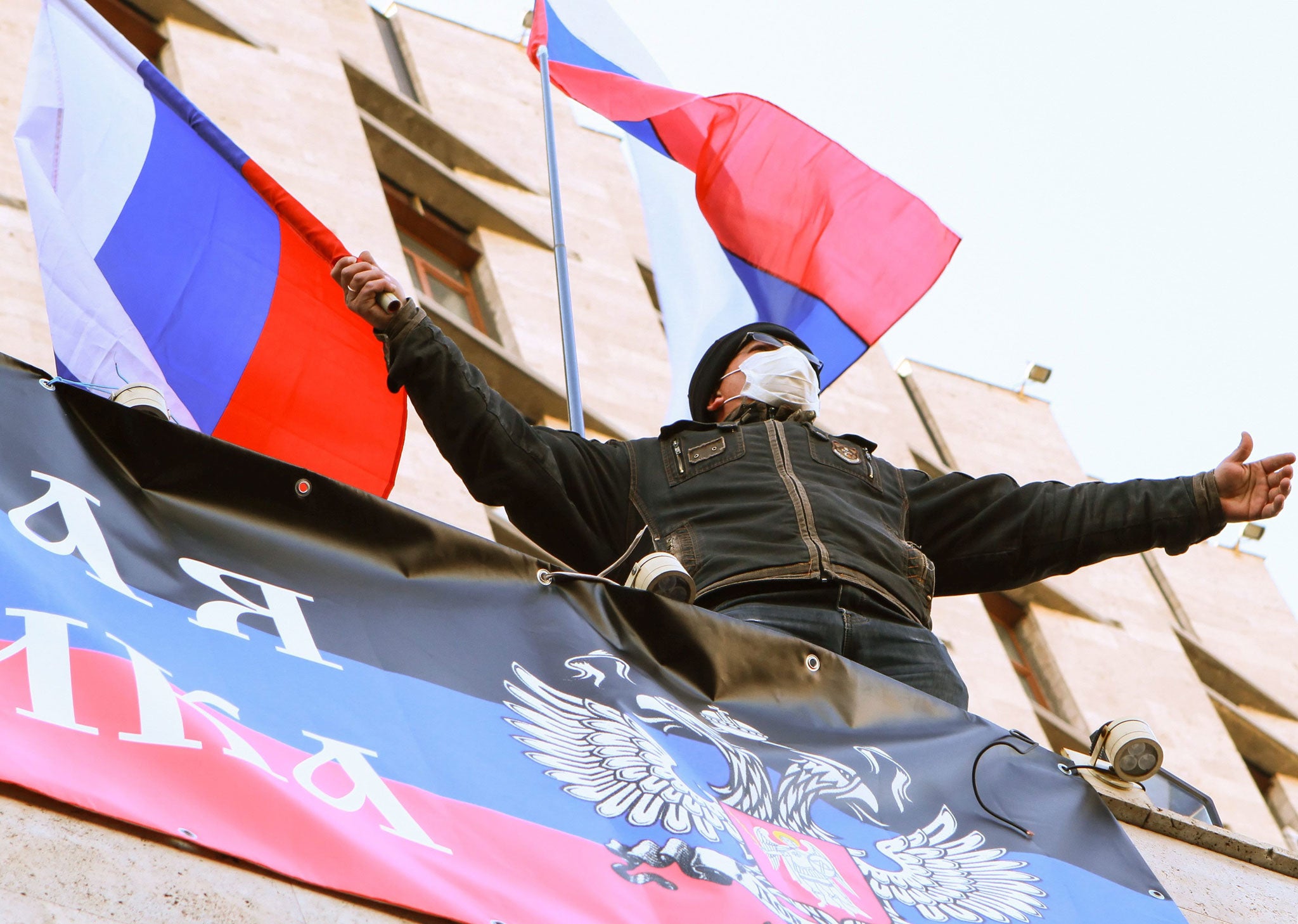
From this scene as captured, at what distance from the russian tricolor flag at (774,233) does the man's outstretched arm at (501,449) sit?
2.50m

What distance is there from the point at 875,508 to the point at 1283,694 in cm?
1450

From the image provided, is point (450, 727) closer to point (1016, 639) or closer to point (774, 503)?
point (774, 503)

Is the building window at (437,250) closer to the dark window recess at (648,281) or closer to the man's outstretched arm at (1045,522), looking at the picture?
the dark window recess at (648,281)

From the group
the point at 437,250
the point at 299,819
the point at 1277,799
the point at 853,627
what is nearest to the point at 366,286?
the point at 853,627

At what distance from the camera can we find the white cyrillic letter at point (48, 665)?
8.97ft

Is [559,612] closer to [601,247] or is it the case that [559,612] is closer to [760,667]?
[760,667]

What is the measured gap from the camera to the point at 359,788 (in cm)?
294

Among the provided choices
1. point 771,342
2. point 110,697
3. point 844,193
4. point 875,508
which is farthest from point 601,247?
point 110,697

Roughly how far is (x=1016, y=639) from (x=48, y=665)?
13.6 metres

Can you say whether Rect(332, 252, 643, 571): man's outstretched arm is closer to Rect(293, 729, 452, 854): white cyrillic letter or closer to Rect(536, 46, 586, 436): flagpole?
Rect(536, 46, 586, 436): flagpole

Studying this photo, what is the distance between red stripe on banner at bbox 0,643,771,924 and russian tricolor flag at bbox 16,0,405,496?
2540mm

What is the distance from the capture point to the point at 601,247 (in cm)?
1399

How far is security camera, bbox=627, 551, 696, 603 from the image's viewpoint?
4262mm

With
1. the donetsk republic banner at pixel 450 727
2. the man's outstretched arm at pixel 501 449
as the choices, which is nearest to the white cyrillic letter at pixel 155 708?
the donetsk republic banner at pixel 450 727
